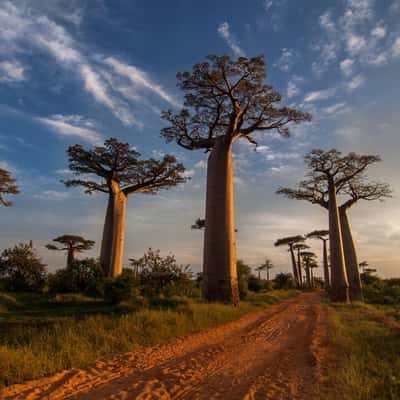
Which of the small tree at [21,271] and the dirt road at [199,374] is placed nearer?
the dirt road at [199,374]

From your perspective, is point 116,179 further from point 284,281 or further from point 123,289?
point 284,281

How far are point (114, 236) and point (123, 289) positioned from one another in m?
4.98

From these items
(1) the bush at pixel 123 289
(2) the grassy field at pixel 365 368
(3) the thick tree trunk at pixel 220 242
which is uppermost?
(3) the thick tree trunk at pixel 220 242

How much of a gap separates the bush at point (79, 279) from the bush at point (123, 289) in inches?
36.8

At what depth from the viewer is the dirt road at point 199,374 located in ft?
8.14

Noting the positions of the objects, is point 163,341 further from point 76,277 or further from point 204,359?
point 76,277

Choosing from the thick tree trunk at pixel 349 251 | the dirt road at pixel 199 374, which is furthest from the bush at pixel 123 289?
the thick tree trunk at pixel 349 251

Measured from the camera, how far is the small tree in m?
12.0

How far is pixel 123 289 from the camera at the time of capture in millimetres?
10016

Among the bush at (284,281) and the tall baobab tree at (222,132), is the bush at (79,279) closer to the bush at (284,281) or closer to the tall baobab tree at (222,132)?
the tall baobab tree at (222,132)

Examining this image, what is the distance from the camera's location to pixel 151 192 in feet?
55.1

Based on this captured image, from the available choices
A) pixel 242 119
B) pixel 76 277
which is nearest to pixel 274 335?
pixel 242 119

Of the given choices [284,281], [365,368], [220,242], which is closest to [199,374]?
[365,368]

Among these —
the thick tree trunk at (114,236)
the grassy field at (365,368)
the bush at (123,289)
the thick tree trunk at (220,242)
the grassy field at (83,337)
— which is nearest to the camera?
the grassy field at (365,368)
